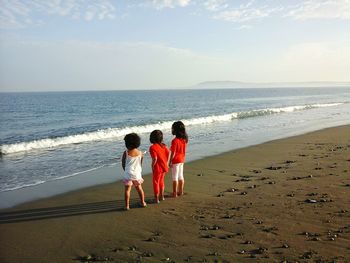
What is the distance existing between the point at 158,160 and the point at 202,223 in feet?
6.27

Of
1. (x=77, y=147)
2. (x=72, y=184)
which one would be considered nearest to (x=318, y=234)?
(x=72, y=184)

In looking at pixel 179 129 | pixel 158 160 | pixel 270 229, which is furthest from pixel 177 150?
pixel 270 229

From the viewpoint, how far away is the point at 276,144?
1508cm

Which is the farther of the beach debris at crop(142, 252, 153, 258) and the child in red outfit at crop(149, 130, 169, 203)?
the child in red outfit at crop(149, 130, 169, 203)

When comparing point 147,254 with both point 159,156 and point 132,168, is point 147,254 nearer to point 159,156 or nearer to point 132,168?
point 132,168

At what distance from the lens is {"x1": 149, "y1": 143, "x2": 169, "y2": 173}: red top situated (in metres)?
7.26

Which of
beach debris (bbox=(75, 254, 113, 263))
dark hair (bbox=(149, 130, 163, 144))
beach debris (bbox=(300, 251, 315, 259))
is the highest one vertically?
dark hair (bbox=(149, 130, 163, 144))

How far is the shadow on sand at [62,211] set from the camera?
6.41 metres

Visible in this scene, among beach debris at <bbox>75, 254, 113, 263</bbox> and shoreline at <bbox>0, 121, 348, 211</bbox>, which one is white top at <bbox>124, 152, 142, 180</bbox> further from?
beach debris at <bbox>75, 254, 113, 263</bbox>

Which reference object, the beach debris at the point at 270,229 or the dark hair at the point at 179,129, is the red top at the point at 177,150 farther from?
the beach debris at the point at 270,229

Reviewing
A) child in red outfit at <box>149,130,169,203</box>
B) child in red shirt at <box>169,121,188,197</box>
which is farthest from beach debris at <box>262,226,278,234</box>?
child in red shirt at <box>169,121,188,197</box>

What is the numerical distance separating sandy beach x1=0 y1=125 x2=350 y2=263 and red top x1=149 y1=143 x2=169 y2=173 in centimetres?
65

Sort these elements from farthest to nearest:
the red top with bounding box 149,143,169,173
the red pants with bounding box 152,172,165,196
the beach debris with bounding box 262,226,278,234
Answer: the red top with bounding box 149,143,169,173
the red pants with bounding box 152,172,165,196
the beach debris with bounding box 262,226,278,234

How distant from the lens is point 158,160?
7.32m
